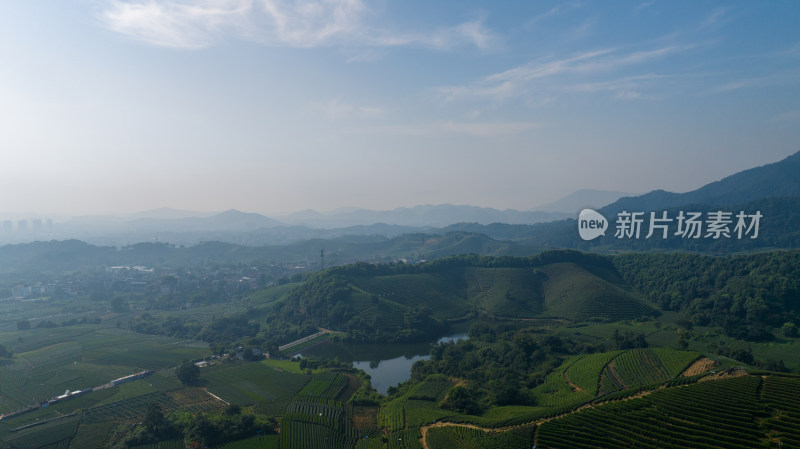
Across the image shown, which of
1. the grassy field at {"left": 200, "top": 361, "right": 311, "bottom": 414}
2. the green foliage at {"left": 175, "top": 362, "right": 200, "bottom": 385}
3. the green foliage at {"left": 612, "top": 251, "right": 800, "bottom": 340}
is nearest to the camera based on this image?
the grassy field at {"left": 200, "top": 361, "right": 311, "bottom": 414}

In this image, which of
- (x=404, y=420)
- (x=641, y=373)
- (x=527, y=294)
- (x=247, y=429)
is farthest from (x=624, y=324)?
(x=247, y=429)

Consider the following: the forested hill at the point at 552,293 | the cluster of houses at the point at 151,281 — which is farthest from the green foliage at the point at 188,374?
the cluster of houses at the point at 151,281

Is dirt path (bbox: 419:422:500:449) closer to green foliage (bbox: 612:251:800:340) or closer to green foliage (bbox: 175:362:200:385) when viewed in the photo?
green foliage (bbox: 175:362:200:385)

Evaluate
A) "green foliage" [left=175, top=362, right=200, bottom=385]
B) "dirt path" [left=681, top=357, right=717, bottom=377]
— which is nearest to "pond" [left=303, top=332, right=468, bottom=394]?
"green foliage" [left=175, top=362, right=200, bottom=385]

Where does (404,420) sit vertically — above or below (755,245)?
below

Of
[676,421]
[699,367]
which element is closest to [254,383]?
[676,421]

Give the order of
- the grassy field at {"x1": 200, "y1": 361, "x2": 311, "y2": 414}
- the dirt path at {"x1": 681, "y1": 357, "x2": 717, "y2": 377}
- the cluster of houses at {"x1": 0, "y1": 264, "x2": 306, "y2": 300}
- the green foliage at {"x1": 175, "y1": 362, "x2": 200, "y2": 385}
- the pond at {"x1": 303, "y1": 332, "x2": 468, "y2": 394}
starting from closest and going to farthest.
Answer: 1. the dirt path at {"x1": 681, "y1": 357, "x2": 717, "y2": 377}
2. the grassy field at {"x1": 200, "y1": 361, "x2": 311, "y2": 414}
3. the green foliage at {"x1": 175, "y1": 362, "x2": 200, "y2": 385}
4. the pond at {"x1": 303, "y1": 332, "x2": 468, "y2": 394}
5. the cluster of houses at {"x1": 0, "y1": 264, "x2": 306, "y2": 300}

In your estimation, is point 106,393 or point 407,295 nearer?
point 106,393

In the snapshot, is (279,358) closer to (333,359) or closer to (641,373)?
(333,359)
